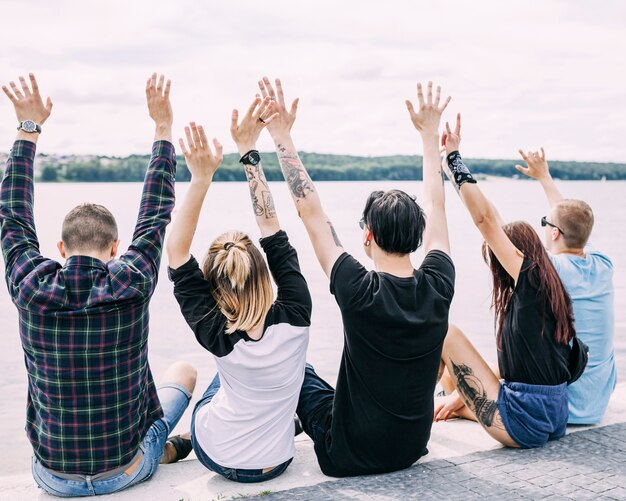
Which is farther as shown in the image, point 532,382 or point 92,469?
point 532,382

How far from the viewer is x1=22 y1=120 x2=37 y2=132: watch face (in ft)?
12.5

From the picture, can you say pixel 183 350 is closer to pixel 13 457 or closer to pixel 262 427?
pixel 13 457

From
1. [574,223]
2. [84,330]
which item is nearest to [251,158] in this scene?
[84,330]

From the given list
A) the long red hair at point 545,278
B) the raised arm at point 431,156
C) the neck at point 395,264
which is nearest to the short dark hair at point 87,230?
the neck at point 395,264

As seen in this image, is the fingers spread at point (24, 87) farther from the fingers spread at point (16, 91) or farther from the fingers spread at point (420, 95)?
the fingers spread at point (420, 95)

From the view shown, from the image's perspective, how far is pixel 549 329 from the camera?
4375mm

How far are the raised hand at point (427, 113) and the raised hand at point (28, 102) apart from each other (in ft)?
6.69

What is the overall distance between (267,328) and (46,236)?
2649 centimetres

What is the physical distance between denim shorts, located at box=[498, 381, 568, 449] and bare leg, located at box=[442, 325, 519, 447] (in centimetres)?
5

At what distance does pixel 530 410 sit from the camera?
171 inches

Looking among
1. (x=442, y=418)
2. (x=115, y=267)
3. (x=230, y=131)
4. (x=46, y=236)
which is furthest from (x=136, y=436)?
(x=46, y=236)

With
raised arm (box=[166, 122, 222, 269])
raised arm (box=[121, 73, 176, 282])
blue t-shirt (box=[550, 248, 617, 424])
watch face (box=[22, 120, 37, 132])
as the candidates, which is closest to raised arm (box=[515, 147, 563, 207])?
blue t-shirt (box=[550, 248, 617, 424])

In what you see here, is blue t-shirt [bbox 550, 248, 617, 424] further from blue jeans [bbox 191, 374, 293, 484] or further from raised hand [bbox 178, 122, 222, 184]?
raised hand [bbox 178, 122, 222, 184]

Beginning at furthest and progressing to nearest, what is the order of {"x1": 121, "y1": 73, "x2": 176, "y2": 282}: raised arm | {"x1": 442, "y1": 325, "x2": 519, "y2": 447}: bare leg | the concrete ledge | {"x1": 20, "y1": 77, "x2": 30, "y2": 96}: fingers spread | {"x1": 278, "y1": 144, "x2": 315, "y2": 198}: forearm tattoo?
{"x1": 442, "y1": 325, "x2": 519, "y2": 447}: bare leg
{"x1": 278, "y1": 144, "x2": 315, "y2": 198}: forearm tattoo
{"x1": 20, "y1": 77, "x2": 30, "y2": 96}: fingers spread
the concrete ledge
{"x1": 121, "y1": 73, "x2": 176, "y2": 282}: raised arm
